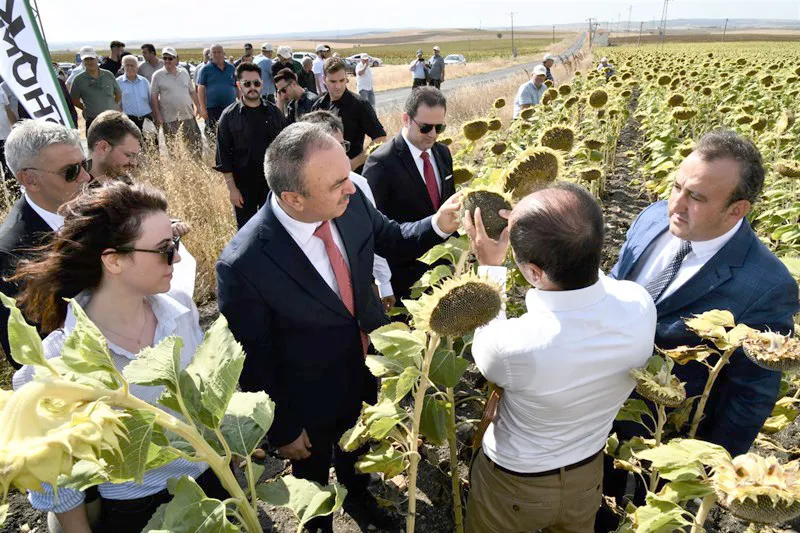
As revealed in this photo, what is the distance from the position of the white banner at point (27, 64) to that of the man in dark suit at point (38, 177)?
4.80ft

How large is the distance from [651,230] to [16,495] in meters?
A: 3.65

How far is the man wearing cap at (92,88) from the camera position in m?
8.03

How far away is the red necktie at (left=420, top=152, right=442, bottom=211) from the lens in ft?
12.6

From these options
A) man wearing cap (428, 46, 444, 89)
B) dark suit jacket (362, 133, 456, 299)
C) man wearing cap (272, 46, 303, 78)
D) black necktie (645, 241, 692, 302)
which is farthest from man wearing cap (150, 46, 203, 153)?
man wearing cap (428, 46, 444, 89)

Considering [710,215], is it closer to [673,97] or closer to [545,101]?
[673,97]

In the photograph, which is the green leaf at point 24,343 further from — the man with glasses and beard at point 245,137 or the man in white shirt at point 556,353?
the man with glasses and beard at point 245,137

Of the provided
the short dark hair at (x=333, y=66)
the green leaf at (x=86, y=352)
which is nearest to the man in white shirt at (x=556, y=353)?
the green leaf at (x=86, y=352)

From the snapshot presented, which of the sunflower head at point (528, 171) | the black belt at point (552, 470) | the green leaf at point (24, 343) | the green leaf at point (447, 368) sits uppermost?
the green leaf at point (24, 343)

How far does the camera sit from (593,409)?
1.62 meters

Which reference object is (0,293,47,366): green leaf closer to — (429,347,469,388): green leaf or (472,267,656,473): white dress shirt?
(472,267,656,473): white dress shirt

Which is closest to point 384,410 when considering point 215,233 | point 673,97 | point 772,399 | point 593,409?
point 593,409

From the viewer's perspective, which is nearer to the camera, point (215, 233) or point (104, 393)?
point (104, 393)

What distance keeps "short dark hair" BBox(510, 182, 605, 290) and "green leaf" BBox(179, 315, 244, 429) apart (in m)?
0.80

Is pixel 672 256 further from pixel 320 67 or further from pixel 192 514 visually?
pixel 320 67
